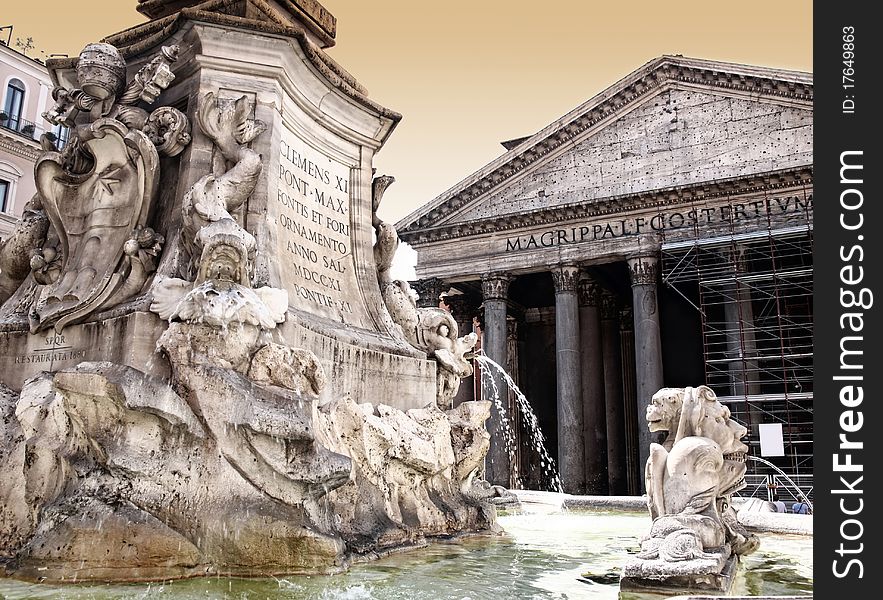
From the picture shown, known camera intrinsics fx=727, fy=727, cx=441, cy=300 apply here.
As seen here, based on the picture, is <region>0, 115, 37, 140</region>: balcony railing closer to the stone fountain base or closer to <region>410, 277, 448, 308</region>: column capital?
<region>410, 277, 448, 308</region>: column capital

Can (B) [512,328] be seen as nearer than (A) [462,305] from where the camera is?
No

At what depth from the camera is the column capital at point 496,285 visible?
2430 cm

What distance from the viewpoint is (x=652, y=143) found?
23.2 meters

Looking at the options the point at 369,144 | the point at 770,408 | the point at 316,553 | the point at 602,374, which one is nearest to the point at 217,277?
the point at 316,553

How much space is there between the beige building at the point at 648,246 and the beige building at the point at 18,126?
11726mm

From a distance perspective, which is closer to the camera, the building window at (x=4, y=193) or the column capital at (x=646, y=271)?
the building window at (x=4, y=193)

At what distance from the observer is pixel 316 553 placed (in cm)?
326

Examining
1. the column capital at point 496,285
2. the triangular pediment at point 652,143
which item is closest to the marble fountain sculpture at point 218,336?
the triangular pediment at point 652,143

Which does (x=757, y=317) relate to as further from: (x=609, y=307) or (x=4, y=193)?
(x=4, y=193)

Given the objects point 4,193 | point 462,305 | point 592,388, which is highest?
point 4,193

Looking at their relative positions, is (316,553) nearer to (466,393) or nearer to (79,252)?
(79,252)

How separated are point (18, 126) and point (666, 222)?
19.4 metres

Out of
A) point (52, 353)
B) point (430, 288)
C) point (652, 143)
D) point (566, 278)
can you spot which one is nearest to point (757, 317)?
point (566, 278)

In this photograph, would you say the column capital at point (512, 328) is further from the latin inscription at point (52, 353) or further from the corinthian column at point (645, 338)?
the latin inscription at point (52, 353)
